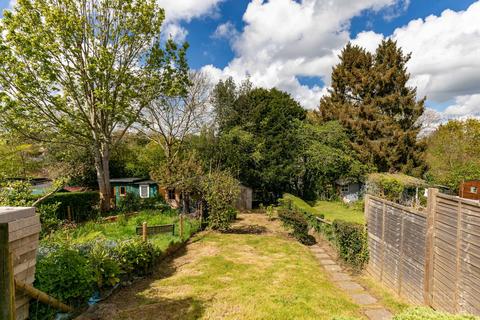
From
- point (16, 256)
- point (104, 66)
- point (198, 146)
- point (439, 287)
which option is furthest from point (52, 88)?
point (439, 287)

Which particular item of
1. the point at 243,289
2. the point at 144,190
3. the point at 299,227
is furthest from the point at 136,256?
the point at 144,190

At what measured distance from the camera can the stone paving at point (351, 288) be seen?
6.85 metres

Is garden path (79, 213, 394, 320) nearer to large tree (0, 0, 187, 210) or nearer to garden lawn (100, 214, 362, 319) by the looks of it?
garden lawn (100, 214, 362, 319)

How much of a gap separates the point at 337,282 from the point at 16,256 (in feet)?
28.9

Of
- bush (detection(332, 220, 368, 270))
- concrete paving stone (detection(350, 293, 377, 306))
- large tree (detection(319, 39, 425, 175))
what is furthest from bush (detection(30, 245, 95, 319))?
large tree (detection(319, 39, 425, 175))

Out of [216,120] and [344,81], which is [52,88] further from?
[344,81]

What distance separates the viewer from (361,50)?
32.2 meters

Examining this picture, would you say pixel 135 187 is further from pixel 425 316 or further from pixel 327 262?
pixel 425 316

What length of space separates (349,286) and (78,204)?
55.7ft

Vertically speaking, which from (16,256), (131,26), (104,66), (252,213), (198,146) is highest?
(131,26)

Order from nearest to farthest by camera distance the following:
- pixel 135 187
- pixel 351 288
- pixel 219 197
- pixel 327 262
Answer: pixel 351 288, pixel 327 262, pixel 219 197, pixel 135 187

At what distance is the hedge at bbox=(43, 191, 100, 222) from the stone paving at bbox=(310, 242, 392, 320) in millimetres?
14749

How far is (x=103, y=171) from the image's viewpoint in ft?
59.5

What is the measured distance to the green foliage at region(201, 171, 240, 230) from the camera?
15.4m
